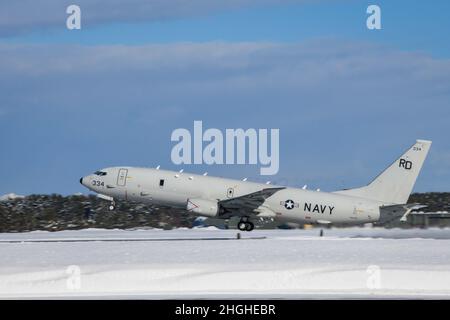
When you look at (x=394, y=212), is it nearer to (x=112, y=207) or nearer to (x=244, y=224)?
(x=244, y=224)

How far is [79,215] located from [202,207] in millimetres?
52423

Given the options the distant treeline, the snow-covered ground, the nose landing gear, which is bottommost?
the distant treeline

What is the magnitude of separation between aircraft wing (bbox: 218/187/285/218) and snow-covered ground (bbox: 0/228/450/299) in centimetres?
993

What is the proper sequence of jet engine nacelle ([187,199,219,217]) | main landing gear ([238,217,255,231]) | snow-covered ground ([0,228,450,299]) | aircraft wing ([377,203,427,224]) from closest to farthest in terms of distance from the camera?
snow-covered ground ([0,228,450,299]) < aircraft wing ([377,203,427,224]) < jet engine nacelle ([187,199,219,217]) < main landing gear ([238,217,255,231])

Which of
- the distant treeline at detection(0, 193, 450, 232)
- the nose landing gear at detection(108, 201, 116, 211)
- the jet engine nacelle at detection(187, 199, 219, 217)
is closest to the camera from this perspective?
the jet engine nacelle at detection(187, 199, 219, 217)

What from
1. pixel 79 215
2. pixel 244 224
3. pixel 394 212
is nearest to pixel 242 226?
pixel 244 224

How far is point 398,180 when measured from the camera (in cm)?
6694

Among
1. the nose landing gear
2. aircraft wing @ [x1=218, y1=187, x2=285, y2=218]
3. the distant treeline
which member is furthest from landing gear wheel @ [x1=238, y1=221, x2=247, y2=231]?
the distant treeline

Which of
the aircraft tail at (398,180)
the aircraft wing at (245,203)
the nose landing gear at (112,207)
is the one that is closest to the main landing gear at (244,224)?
the aircraft wing at (245,203)

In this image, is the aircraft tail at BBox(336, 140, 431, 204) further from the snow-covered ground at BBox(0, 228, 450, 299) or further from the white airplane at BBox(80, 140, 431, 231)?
the snow-covered ground at BBox(0, 228, 450, 299)

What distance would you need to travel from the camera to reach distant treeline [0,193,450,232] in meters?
103

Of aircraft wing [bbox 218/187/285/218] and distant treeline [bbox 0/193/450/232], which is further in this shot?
distant treeline [bbox 0/193/450/232]
